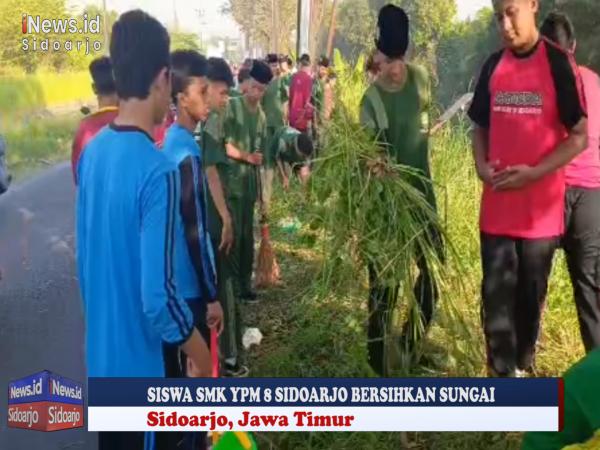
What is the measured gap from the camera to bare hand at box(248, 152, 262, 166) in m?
2.94

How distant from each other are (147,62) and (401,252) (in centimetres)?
90

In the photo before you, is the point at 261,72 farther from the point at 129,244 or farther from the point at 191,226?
the point at 129,244

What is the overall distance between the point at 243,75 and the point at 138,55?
3.05 feet

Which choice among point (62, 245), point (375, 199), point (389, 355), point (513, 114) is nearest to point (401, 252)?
point (375, 199)

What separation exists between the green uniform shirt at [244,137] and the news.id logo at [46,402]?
3.76 feet

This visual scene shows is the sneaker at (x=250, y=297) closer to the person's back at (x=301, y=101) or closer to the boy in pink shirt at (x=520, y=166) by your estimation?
the person's back at (x=301, y=101)

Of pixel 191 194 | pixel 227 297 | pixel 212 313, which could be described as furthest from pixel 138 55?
pixel 227 297

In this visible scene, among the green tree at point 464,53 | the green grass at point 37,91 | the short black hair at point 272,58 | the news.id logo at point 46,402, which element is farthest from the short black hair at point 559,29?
the news.id logo at point 46,402

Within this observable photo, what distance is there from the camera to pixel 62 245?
207 centimetres

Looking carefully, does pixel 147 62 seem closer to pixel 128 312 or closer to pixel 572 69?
pixel 128 312

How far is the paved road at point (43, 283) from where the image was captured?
2.03 m

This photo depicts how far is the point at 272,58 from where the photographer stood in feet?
8.53

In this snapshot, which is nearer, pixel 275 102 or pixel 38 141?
pixel 38 141

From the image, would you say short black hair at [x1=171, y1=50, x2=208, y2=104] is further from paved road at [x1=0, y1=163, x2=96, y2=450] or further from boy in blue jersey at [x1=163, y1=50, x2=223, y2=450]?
paved road at [x1=0, y1=163, x2=96, y2=450]
